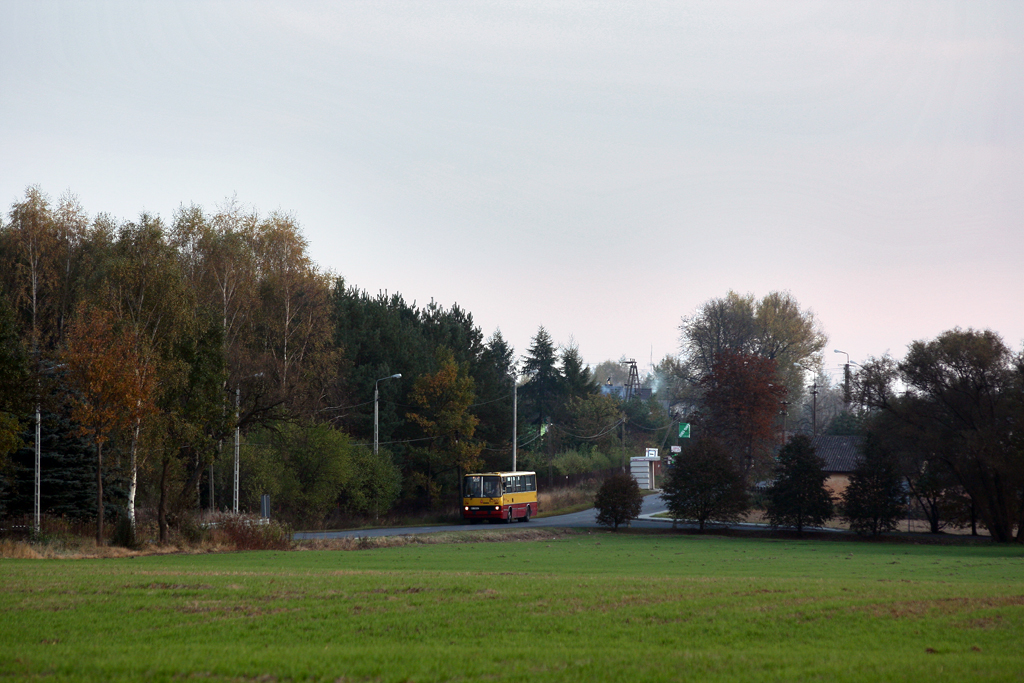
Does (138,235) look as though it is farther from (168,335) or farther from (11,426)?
(11,426)

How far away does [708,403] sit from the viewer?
55.7m

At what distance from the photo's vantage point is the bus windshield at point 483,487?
155 ft

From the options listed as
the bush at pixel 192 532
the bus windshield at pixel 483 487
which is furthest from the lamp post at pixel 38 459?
the bus windshield at pixel 483 487

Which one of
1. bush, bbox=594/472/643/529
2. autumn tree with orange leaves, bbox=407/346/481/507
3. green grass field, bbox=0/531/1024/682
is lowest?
bush, bbox=594/472/643/529

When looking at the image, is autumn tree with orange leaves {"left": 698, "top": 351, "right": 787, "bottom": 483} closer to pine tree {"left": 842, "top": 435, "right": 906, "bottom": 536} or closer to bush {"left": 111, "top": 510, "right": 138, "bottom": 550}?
pine tree {"left": 842, "top": 435, "right": 906, "bottom": 536}

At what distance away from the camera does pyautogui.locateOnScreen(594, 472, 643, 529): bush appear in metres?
44.5

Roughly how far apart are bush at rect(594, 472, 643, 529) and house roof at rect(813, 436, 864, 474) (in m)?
25.9

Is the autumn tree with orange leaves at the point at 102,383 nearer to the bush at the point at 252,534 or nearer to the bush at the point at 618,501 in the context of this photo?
the bush at the point at 252,534

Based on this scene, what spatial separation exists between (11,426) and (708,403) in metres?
41.1

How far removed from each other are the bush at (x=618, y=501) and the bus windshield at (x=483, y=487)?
5.90 metres

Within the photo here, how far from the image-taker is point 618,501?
146ft

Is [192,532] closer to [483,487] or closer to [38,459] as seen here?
[38,459]

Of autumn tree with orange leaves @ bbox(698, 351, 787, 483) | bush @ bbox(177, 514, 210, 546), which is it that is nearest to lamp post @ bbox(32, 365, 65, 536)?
bush @ bbox(177, 514, 210, 546)

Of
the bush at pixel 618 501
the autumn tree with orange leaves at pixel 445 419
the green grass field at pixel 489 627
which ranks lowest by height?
the bush at pixel 618 501
